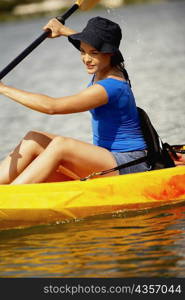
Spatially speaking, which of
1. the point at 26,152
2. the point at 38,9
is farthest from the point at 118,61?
the point at 38,9

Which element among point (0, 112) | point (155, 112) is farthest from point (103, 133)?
point (0, 112)

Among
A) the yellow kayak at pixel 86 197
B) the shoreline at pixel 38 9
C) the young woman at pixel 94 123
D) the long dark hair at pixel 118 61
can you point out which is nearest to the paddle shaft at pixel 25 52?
the young woman at pixel 94 123

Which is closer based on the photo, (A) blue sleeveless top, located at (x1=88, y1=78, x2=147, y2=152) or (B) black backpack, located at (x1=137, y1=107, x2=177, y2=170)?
(A) blue sleeveless top, located at (x1=88, y1=78, x2=147, y2=152)

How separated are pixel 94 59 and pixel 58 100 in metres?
0.46

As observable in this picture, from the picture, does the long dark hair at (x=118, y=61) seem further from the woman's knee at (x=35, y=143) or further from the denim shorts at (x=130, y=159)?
the woman's knee at (x=35, y=143)

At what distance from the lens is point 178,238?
5.77 m

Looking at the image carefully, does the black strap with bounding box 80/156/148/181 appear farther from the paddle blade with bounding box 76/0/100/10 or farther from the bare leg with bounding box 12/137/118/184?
the paddle blade with bounding box 76/0/100/10

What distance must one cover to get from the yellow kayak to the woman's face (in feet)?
2.84

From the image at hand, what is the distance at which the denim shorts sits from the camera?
252 inches

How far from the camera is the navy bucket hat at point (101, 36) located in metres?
6.16

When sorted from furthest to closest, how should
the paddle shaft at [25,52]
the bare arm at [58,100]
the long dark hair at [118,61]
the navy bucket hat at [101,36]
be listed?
the paddle shaft at [25,52] → the long dark hair at [118,61] → the navy bucket hat at [101,36] → the bare arm at [58,100]

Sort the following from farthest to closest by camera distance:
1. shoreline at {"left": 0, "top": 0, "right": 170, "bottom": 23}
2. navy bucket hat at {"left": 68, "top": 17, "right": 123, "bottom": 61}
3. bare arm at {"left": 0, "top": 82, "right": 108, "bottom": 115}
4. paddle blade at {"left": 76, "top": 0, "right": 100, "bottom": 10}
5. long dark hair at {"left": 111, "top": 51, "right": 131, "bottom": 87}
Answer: shoreline at {"left": 0, "top": 0, "right": 170, "bottom": 23}
paddle blade at {"left": 76, "top": 0, "right": 100, "bottom": 10}
long dark hair at {"left": 111, "top": 51, "right": 131, "bottom": 87}
navy bucket hat at {"left": 68, "top": 17, "right": 123, "bottom": 61}
bare arm at {"left": 0, "top": 82, "right": 108, "bottom": 115}

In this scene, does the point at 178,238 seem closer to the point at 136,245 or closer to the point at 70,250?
the point at 136,245

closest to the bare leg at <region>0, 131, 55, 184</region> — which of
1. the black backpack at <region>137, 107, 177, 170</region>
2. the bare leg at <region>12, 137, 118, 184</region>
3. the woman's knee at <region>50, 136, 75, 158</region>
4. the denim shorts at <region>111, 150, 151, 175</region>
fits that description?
the bare leg at <region>12, 137, 118, 184</region>
